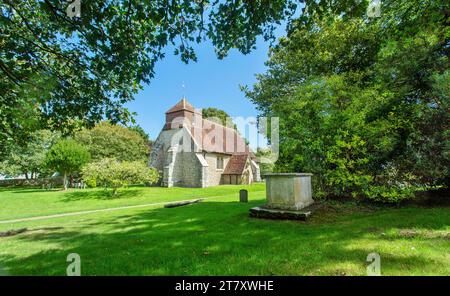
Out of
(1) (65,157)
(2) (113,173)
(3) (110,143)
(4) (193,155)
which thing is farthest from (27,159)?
(4) (193,155)

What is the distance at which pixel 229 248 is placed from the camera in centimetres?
477

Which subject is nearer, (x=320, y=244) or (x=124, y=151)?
(x=320, y=244)

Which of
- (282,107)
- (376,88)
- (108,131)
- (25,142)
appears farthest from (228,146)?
(25,142)

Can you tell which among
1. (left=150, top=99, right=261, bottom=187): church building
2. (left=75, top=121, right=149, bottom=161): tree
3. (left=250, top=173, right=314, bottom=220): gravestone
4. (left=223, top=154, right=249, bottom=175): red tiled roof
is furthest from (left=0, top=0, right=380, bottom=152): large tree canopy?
(left=75, top=121, right=149, bottom=161): tree

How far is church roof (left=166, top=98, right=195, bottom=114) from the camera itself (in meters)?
31.1

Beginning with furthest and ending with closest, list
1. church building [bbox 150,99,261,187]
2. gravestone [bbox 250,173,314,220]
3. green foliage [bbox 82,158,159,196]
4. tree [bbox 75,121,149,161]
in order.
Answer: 1. tree [bbox 75,121,149,161]
2. church building [bbox 150,99,261,187]
3. green foliage [bbox 82,158,159,196]
4. gravestone [bbox 250,173,314,220]

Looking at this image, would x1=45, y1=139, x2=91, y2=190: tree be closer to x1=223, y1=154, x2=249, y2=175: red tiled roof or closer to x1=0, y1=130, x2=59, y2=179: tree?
x1=0, y1=130, x2=59, y2=179: tree

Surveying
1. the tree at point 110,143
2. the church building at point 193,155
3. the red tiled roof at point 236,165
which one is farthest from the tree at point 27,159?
the red tiled roof at point 236,165

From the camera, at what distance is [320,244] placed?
4.72 meters

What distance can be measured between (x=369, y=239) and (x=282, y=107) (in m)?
7.57

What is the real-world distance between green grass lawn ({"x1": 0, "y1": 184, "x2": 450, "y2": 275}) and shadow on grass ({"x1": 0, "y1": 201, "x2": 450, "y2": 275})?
0.02 metres

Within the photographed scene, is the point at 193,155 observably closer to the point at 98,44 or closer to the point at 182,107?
the point at 182,107
